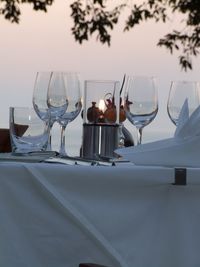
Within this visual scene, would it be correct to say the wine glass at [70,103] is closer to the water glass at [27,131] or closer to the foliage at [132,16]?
the water glass at [27,131]

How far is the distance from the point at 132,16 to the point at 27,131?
19.4 ft

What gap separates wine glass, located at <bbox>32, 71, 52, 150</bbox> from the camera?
5.13 ft

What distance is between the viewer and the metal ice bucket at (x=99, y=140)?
1.59 m

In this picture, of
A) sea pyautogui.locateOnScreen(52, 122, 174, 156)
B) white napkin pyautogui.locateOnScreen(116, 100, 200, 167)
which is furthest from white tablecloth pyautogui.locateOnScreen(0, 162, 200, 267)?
sea pyautogui.locateOnScreen(52, 122, 174, 156)

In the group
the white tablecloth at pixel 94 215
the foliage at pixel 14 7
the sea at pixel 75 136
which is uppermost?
the foliage at pixel 14 7

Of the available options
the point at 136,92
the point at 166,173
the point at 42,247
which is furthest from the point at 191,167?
the point at 136,92

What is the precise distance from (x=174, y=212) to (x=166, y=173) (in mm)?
79

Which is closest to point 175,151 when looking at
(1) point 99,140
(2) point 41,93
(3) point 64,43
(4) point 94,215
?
(4) point 94,215

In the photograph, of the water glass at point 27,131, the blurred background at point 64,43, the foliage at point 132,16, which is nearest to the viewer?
the water glass at point 27,131

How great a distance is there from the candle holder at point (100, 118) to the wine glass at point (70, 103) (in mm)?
32

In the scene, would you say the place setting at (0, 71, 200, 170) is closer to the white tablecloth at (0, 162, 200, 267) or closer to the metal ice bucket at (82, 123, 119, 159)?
the metal ice bucket at (82, 123, 119, 159)

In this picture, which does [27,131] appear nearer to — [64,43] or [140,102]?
[140,102]

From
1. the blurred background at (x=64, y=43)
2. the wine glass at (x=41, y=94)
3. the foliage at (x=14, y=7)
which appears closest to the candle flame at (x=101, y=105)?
the wine glass at (x=41, y=94)

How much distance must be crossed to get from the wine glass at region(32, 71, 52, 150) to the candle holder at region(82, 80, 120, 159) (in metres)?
0.09
